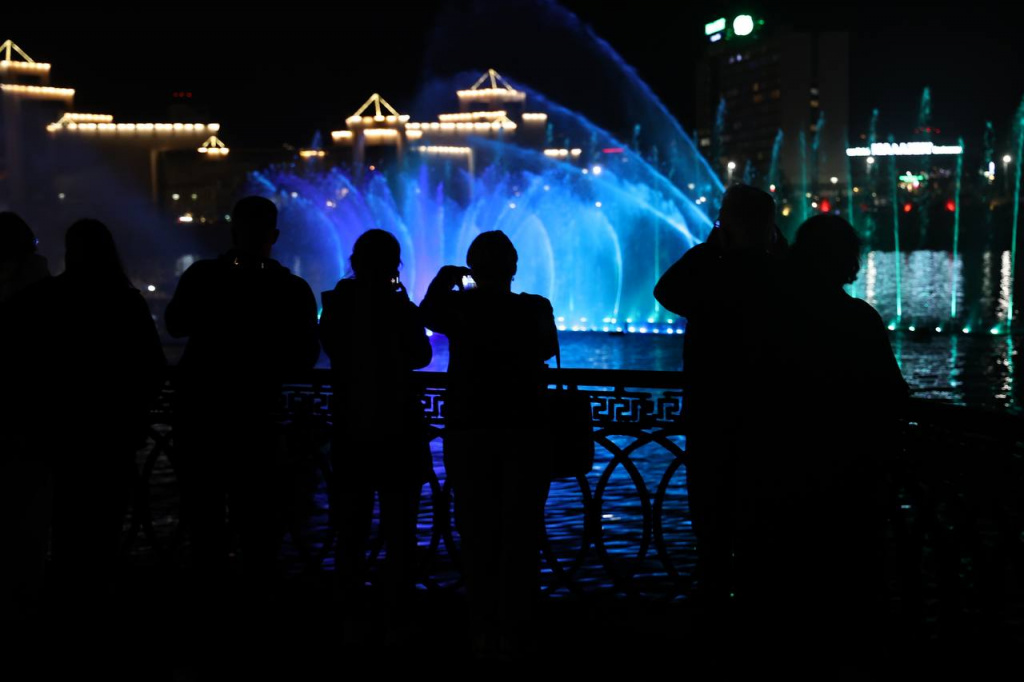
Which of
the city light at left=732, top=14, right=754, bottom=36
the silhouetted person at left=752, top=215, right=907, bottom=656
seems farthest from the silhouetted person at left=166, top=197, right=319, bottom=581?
the city light at left=732, top=14, right=754, bottom=36

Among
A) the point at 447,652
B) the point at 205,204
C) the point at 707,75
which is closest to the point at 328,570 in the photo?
the point at 447,652

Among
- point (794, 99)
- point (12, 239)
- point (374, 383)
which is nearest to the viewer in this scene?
point (374, 383)

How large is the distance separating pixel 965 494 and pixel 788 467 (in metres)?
1.10

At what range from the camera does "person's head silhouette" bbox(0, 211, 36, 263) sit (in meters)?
4.84

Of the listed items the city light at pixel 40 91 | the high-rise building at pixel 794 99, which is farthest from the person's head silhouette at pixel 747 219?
the high-rise building at pixel 794 99

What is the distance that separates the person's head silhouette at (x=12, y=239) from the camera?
4.84 metres

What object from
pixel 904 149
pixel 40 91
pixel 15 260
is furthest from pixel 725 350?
pixel 904 149

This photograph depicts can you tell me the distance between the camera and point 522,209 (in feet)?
139

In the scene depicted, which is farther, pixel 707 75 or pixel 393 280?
pixel 707 75

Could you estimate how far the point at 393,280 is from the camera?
184 inches

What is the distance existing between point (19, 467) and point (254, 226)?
1.34m

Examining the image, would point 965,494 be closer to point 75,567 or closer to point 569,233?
point 75,567

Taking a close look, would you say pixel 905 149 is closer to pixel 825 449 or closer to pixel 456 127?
pixel 456 127

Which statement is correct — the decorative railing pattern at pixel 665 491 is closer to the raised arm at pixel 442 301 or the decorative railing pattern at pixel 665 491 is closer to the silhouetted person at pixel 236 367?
the raised arm at pixel 442 301
